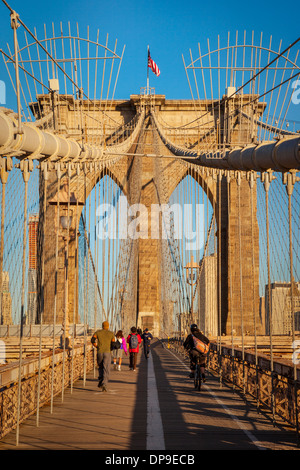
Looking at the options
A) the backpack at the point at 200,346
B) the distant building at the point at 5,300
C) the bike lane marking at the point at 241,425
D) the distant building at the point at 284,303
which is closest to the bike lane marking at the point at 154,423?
the bike lane marking at the point at 241,425

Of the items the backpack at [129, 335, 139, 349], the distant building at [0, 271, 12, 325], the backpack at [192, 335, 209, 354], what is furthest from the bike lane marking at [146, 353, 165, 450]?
the distant building at [0, 271, 12, 325]

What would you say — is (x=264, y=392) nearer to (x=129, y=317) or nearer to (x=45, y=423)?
(x=45, y=423)

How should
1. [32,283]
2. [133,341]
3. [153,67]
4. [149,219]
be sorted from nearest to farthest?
[133,341] < [153,67] < [149,219] < [32,283]

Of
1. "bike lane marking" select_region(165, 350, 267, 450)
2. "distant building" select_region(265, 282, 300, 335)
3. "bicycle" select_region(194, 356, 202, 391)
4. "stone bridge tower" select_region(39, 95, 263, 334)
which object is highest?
"stone bridge tower" select_region(39, 95, 263, 334)

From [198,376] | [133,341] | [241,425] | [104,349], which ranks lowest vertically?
[241,425]

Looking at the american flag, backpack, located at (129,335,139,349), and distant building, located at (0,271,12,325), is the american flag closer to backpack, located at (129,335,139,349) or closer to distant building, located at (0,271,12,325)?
distant building, located at (0,271,12,325)

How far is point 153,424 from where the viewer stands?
9.08 meters

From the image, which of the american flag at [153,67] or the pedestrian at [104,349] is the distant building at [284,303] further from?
the american flag at [153,67]

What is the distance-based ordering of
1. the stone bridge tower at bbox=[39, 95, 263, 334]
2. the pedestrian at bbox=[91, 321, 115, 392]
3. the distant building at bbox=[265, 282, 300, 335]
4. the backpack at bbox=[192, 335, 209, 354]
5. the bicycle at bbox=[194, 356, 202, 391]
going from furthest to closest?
the stone bridge tower at bbox=[39, 95, 263, 334], the distant building at bbox=[265, 282, 300, 335], the backpack at bbox=[192, 335, 209, 354], the bicycle at bbox=[194, 356, 202, 391], the pedestrian at bbox=[91, 321, 115, 392]

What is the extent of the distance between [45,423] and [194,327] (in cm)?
598

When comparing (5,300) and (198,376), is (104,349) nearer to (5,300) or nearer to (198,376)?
(198,376)

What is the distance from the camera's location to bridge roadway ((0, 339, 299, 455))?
7539 mm

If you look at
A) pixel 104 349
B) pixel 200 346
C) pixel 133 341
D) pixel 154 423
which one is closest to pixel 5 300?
pixel 133 341

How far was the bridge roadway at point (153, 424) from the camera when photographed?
7539mm
